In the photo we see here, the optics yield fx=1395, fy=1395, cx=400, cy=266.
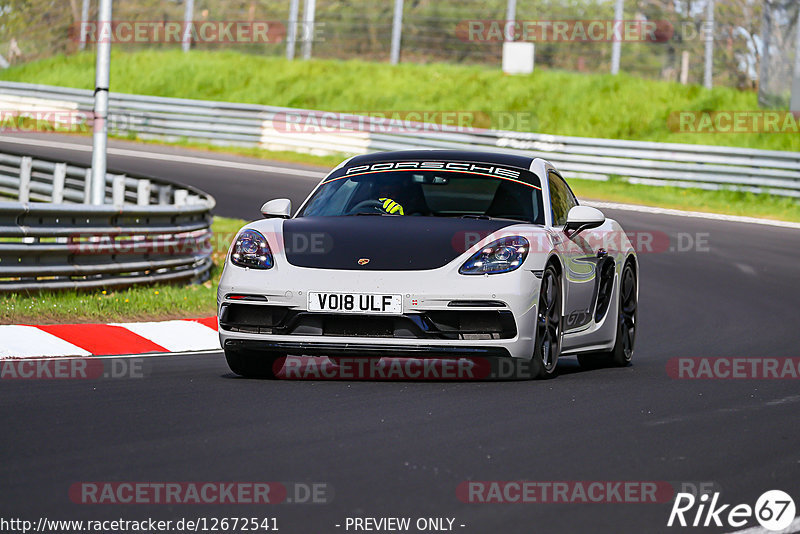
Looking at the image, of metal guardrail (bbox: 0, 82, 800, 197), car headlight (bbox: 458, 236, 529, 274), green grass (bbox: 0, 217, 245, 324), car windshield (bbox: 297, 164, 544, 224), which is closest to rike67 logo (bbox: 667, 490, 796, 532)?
car headlight (bbox: 458, 236, 529, 274)

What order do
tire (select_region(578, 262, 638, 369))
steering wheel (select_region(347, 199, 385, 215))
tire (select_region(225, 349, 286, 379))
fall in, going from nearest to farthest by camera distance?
tire (select_region(225, 349, 286, 379)) < steering wheel (select_region(347, 199, 385, 215)) < tire (select_region(578, 262, 638, 369))

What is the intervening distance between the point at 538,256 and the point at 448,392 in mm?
1006

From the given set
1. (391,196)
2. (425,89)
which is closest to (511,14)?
(425,89)

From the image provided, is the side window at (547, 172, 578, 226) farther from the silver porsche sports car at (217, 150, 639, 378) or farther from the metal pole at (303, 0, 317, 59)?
the metal pole at (303, 0, 317, 59)

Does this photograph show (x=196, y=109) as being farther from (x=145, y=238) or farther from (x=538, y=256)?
(x=538, y=256)

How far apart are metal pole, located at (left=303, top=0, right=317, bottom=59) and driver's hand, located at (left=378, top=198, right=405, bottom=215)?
26561 mm

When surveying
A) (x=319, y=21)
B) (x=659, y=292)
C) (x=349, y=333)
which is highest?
(x=319, y=21)

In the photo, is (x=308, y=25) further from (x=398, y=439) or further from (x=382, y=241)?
(x=398, y=439)

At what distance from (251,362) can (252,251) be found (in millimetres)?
669

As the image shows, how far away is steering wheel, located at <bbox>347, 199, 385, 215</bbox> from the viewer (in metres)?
8.59

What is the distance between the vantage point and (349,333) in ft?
24.6

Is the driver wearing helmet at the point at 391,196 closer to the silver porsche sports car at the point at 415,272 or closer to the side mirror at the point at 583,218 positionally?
the silver porsche sports car at the point at 415,272

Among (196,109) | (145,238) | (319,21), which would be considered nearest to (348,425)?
(145,238)

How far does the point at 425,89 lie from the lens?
36406mm
